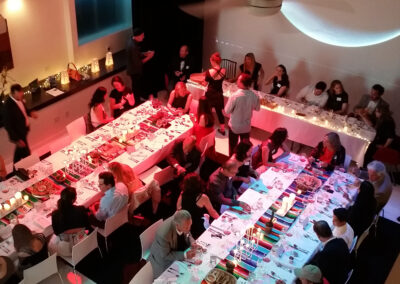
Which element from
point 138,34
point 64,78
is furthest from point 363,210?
point 64,78

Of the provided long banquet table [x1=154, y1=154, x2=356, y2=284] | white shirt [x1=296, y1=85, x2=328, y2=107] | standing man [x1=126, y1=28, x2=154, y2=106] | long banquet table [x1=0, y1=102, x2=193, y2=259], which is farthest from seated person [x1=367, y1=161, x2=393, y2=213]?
standing man [x1=126, y1=28, x2=154, y2=106]

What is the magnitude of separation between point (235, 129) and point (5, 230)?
379 centimetres

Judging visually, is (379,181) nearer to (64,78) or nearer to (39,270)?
(39,270)

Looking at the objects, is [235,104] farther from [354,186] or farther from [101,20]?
[101,20]

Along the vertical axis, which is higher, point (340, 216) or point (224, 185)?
point (340, 216)

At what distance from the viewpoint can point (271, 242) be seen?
5.14 metres

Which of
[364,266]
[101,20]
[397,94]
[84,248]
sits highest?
[101,20]

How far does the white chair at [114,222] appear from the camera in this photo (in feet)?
17.8

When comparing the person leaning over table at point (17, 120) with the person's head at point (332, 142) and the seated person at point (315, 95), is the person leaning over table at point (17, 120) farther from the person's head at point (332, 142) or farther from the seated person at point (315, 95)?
the seated person at point (315, 95)

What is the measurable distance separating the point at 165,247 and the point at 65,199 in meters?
1.24

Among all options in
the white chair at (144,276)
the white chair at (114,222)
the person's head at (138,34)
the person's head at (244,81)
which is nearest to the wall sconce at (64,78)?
the person's head at (138,34)

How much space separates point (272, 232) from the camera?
5281mm

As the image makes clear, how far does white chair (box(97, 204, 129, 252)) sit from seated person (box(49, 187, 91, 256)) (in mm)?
231

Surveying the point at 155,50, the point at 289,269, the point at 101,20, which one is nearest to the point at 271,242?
the point at 289,269
